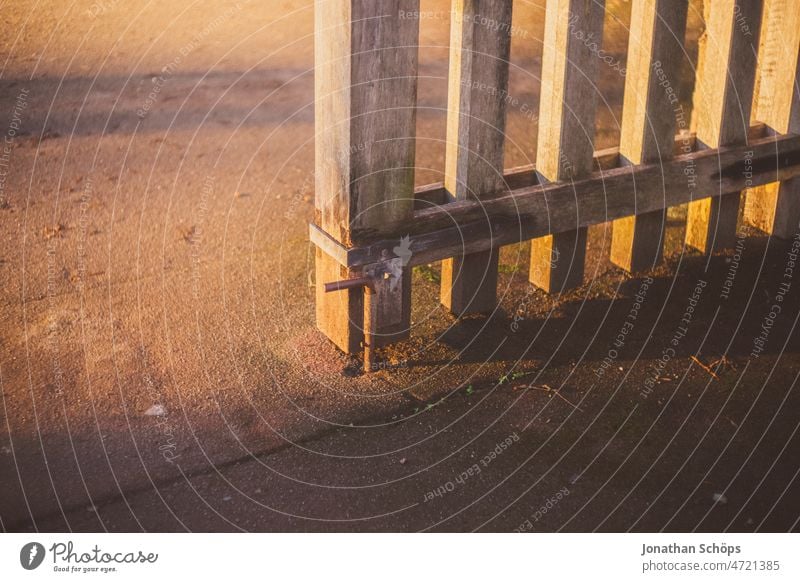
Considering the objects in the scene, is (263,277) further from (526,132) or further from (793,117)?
(793,117)

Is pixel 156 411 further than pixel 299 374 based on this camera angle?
No

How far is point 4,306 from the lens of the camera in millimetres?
4949

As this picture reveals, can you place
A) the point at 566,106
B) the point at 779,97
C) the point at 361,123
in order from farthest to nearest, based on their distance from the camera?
1. the point at 779,97
2. the point at 566,106
3. the point at 361,123

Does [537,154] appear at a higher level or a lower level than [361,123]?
lower

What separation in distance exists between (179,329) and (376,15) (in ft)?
6.22

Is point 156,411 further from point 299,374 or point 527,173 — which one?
point 527,173

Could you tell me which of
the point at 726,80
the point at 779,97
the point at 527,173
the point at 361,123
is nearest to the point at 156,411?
the point at 361,123

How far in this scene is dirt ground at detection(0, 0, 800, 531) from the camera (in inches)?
147

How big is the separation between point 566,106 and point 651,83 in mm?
587

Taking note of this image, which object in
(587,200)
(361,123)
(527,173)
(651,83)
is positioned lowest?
(587,200)

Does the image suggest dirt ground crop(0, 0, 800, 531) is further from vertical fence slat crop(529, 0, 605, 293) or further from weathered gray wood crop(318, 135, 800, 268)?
weathered gray wood crop(318, 135, 800, 268)

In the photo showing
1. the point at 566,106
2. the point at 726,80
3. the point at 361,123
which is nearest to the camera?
the point at 361,123

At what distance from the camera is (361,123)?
13.8 feet

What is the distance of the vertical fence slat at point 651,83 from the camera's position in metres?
5.00
